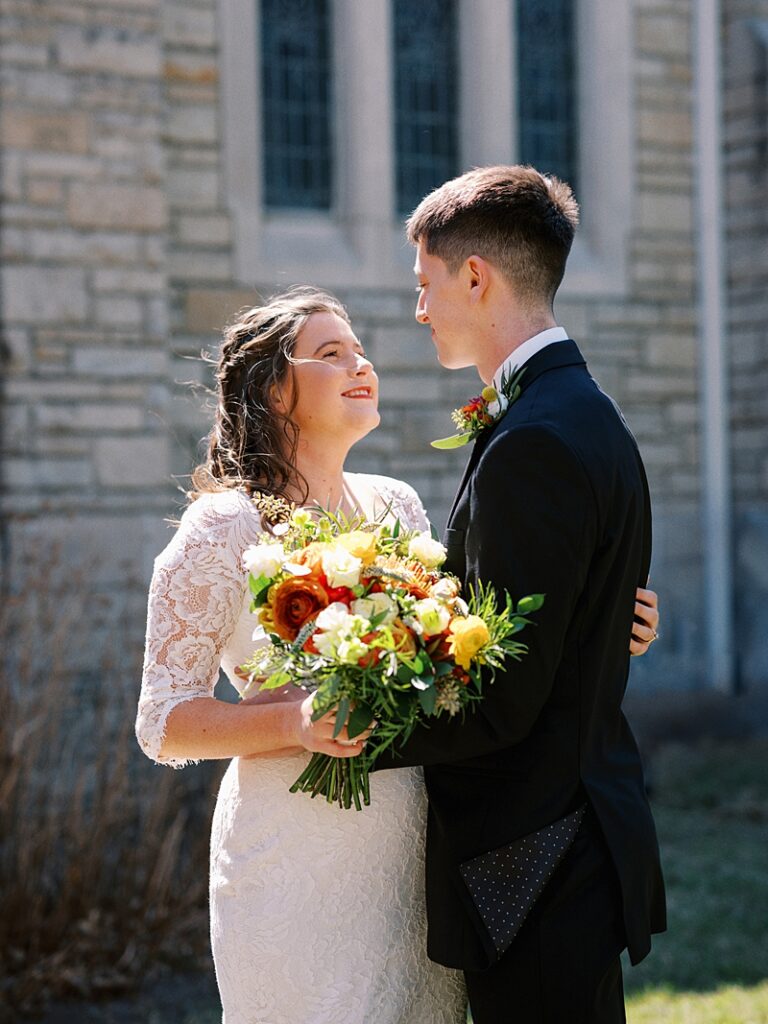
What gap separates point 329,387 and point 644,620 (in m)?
0.78

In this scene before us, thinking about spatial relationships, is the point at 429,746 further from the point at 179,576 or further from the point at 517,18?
the point at 517,18

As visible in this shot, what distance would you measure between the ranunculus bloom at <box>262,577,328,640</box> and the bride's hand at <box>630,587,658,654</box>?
0.70 m

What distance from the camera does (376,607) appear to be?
229 cm

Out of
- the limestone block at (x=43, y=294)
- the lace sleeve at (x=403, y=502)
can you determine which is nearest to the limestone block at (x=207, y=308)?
the limestone block at (x=43, y=294)

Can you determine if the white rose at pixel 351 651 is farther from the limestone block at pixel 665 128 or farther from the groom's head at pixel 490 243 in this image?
the limestone block at pixel 665 128

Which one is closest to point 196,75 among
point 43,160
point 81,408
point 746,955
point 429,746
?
point 43,160

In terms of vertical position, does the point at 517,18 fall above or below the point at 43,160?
above

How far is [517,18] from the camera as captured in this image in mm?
9484

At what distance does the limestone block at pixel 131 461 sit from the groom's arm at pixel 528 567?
5.39m

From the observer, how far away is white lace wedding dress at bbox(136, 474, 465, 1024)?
2656mm

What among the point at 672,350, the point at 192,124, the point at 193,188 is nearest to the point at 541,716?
the point at 193,188

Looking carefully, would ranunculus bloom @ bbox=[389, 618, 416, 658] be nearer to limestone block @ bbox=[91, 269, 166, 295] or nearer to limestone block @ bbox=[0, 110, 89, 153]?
limestone block @ bbox=[91, 269, 166, 295]

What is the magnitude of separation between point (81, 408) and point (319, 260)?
6.40 feet

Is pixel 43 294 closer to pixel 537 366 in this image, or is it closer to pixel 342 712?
pixel 537 366
